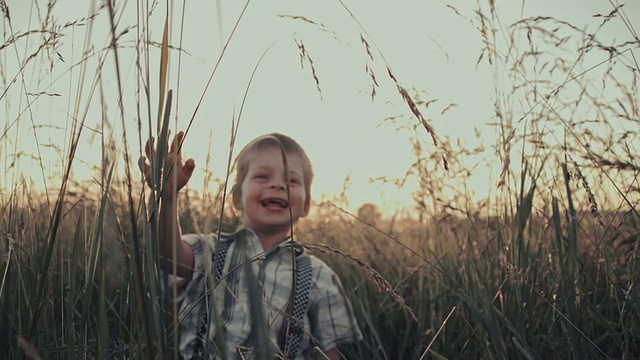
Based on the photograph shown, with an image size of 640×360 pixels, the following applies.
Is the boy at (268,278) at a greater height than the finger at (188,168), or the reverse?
the finger at (188,168)

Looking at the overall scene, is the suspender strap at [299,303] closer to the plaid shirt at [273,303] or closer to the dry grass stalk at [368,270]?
the plaid shirt at [273,303]

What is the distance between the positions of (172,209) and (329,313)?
4.86 ft

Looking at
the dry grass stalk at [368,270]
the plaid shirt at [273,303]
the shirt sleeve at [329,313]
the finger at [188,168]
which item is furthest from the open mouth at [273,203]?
the dry grass stalk at [368,270]

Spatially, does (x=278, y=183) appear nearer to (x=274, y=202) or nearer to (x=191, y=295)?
(x=274, y=202)

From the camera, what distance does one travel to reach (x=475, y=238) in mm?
2248

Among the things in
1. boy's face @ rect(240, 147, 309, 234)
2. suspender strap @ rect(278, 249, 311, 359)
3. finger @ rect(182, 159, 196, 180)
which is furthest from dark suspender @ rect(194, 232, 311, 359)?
finger @ rect(182, 159, 196, 180)

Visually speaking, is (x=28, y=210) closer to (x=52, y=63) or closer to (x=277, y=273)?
(x=52, y=63)

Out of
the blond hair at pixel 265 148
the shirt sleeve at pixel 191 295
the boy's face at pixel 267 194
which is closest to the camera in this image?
the shirt sleeve at pixel 191 295

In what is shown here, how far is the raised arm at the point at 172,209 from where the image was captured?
2.75 feet

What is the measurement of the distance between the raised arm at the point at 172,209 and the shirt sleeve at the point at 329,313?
46 centimetres

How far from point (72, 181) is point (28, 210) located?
0.90 metres

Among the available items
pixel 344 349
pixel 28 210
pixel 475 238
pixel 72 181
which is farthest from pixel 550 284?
pixel 72 181

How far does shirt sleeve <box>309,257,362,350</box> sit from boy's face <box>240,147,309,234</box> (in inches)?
8.8

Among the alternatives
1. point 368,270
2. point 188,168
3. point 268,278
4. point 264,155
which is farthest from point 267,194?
point 368,270
